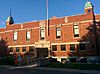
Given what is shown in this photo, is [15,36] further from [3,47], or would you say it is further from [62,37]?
[62,37]

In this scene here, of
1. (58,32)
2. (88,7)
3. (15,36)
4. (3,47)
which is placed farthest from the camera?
(3,47)

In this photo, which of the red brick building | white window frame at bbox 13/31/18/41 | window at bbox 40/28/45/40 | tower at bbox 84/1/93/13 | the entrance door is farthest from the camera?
white window frame at bbox 13/31/18/41

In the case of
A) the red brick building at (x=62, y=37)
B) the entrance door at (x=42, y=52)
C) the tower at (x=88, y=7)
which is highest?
the tower at (x=88, y=7)

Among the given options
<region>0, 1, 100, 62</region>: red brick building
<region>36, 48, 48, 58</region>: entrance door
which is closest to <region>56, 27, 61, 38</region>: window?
<region>0, 1, 100, 62</region>: red brick building

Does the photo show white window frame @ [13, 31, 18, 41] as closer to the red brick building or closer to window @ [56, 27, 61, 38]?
the red brick building

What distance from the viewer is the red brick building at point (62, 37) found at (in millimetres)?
35062

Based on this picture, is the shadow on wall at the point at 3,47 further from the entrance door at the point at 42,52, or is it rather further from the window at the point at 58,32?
the window at the point at 58,32

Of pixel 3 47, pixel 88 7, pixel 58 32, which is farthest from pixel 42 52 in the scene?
pixel 88 7

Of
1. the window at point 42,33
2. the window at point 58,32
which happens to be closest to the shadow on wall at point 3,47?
the window at point 42,33

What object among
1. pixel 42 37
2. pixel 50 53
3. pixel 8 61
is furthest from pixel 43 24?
pixel 8 61

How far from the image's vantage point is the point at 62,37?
38.5 m

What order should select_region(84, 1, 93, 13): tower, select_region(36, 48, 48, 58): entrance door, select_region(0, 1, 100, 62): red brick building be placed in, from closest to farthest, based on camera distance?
select_region(0, 1, 100, 62): red brick building < select_region(84, 1, 93, 13): tower < select_region(36, 48, 48, 58): entrance door

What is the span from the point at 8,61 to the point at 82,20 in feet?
55.2

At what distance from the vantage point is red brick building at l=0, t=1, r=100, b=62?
35062mm
